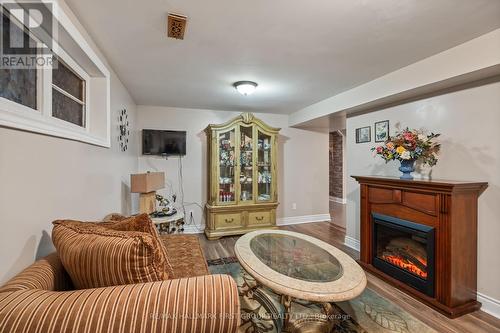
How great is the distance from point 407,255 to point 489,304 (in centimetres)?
64

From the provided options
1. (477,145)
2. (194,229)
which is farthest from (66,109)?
(477,145)

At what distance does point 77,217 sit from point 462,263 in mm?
3095

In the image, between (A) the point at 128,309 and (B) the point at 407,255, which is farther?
(B) the point at 407,255

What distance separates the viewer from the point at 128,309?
0.74 meters

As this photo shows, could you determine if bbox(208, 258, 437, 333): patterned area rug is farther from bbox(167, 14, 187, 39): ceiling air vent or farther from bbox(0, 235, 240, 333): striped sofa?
bbox(167, 14, 187, 39): ceiling air vent

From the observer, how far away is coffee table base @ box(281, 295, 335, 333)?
1.65 metres

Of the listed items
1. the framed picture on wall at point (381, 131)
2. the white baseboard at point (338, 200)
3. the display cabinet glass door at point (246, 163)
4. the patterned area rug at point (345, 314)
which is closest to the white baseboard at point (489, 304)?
the patterned area rug at point (345, 314)

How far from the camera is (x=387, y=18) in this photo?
1572 millimetres

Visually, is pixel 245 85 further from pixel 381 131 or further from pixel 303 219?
pixel 303 219

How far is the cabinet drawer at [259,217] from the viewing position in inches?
157

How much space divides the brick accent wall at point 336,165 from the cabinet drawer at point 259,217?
4083mm

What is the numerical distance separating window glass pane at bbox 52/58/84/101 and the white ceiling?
0.34 meters

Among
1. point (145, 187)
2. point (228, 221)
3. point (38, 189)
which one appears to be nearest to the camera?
point (38, 189)

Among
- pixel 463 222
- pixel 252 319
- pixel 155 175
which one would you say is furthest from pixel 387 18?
pixel 155 175
